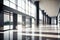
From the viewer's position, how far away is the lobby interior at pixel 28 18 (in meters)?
12.2

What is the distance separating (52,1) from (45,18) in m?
8.79

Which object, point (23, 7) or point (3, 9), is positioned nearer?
point (3, 9)

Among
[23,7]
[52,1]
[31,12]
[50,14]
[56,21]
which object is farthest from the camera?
[50,14]

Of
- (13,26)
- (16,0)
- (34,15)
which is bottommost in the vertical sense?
(13,26)

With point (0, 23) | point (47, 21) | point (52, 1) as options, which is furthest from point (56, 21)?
point (0, 23)

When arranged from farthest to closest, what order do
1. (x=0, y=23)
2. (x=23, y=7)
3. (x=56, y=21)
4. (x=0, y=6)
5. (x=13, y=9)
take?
(x=56, y=21) < (x=23, y=7) < (x=13, y=9) < (x=0, y=23) < (x=0, y=6)

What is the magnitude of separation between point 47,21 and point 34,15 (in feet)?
20.1

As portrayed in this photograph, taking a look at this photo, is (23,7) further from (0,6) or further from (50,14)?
(50,14)

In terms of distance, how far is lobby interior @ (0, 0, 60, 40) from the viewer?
1224 cm

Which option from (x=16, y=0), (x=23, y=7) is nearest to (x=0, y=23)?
(x=16, y=0)

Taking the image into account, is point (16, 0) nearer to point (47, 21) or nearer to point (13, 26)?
point (13, 26)

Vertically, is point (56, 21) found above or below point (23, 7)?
below

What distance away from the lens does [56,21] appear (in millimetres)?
28031

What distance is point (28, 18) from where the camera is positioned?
25172 mm
